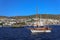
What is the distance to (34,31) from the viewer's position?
96.7 metres

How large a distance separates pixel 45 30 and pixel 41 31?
1828 mm

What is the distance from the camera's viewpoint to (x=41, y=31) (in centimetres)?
9706

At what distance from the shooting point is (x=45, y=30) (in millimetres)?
97062

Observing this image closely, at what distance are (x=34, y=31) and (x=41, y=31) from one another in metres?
3.13

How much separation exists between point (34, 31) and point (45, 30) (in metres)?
4.92
